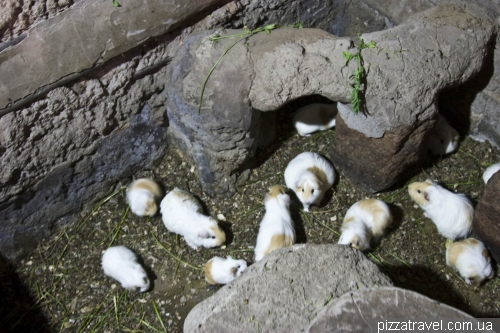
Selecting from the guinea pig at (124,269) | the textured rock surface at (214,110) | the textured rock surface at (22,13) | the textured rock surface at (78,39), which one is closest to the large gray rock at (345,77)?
the textured rock surface at (214,110)

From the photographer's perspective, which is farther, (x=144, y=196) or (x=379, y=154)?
(x=144, y=196)

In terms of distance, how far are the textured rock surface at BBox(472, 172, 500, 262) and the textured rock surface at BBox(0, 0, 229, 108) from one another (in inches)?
109

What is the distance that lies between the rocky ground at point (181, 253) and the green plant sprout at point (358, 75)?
1.12 metres

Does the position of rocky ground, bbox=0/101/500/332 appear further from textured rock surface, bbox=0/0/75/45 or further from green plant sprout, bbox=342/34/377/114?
textured rock surface, bbox=0/0/75/45

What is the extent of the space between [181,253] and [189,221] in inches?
14.5

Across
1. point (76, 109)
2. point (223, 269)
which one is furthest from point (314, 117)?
point (76, 109)

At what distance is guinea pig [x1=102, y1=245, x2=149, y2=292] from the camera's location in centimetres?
402

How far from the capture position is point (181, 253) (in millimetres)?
4379

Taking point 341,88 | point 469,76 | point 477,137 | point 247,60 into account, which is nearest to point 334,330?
point 341,88

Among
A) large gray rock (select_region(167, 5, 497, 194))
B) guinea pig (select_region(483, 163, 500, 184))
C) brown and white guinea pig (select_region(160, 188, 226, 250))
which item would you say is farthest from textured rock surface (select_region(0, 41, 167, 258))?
guinea pig (select_region(483, 163, 500, 184))

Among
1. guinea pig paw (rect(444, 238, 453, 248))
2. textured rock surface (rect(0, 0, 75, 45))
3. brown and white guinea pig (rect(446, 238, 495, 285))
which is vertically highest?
textured rock surface (rect(0, 0, 75, 45))

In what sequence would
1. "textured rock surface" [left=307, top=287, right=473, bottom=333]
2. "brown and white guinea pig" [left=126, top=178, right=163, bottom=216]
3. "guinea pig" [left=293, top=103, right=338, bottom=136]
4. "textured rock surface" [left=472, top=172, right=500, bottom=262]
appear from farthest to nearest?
"guinea pig" [left=293, top=103, right=338, bottom=136] < "brown and white guinea pig" [left=126, top=178, right=163, bottom=216] < "textured rock surface" [left=472, top=172, right=500, bottom=262] < "textured rock surface" [left=307, top=287, right=473, bottom=333]

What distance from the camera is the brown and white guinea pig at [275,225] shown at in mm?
3961

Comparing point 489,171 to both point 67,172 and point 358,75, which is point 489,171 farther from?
point 67,172
